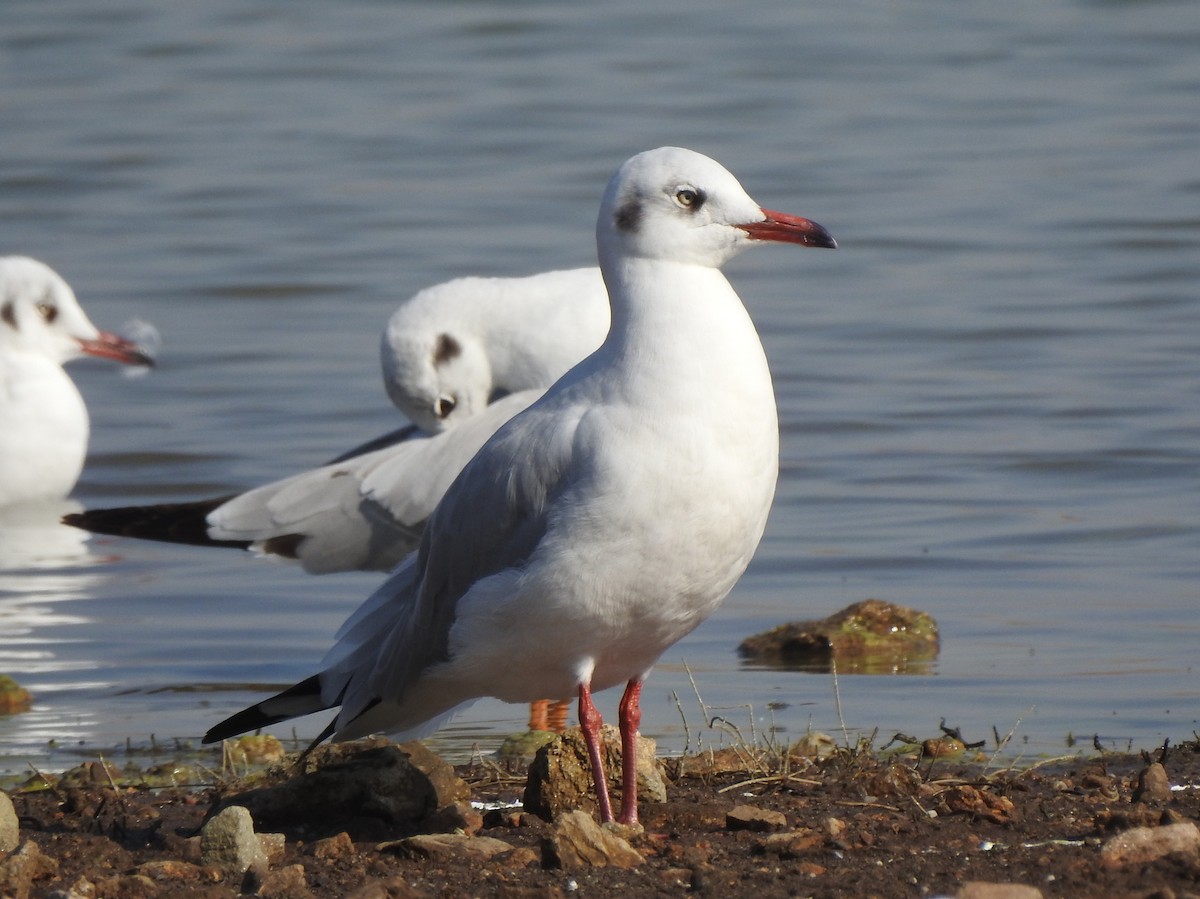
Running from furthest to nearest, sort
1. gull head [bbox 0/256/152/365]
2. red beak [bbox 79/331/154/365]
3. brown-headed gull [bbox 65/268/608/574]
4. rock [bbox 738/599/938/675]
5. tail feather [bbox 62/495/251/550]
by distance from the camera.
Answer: red beak [bbox 79/331/154/365], gull head [bbox 0/256/152/365], tail feather [bbox 62/495/251/550], brown-headed gull [bbox 65/268/608/574], rock [bbox 738/599/938/675]

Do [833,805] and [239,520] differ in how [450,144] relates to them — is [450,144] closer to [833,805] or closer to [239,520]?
[239,520]

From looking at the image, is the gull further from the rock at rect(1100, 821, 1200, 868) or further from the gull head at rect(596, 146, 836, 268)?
the rock at rect(1100, 821, 1200, 868)

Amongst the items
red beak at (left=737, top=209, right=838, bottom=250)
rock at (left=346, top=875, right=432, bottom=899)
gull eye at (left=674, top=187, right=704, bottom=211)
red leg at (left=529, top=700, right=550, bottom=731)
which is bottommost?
rock at (left=346, top=875, right=432, bottom=899)

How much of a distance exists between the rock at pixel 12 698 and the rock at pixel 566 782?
2333mm

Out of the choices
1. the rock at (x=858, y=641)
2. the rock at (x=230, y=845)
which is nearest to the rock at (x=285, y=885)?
the rock at (x=230, y=845)

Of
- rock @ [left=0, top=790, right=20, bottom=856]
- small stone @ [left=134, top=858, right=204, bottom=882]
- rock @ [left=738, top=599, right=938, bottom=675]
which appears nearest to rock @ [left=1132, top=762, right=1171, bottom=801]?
small stone @ [left=134, top=858, right=204, bottom=882]

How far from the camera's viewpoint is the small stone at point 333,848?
4.25m

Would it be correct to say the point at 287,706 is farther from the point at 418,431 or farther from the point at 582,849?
the point at 418,431

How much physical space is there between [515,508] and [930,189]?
445 inches

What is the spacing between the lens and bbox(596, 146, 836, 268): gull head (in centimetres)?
452

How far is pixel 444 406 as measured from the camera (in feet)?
25.4

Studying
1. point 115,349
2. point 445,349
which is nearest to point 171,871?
A: point 445,349

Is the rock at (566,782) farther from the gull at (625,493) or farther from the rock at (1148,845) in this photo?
the rock at (1148,845)

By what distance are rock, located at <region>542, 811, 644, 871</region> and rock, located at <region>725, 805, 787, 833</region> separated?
0.31m
